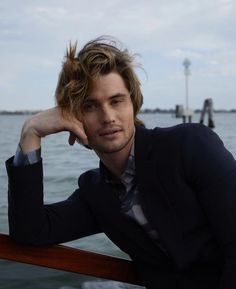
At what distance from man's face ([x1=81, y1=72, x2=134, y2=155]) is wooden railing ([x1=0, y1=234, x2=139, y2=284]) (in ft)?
1.57

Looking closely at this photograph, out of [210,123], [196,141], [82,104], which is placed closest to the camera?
[196,141]

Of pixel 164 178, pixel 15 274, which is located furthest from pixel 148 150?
pixel 15 274

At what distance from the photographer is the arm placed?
2375mm

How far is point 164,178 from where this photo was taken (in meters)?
2.24

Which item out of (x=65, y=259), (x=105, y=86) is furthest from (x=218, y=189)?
(x=65, y=259)

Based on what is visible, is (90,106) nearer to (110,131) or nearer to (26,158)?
(110,131)

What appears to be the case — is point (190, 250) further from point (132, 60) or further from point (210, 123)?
point (210, 123)

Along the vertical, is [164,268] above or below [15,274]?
above

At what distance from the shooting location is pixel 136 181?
2318 millimetres

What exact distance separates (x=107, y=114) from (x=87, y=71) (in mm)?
188

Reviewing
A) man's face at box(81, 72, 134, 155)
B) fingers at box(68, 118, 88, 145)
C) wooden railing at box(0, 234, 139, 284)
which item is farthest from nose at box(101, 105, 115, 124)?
wooden railing at box(0, 234, 139, 284)

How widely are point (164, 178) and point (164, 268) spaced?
1.31ft

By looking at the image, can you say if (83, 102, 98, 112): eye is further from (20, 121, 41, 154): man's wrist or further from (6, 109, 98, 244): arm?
(20, 121, 41, 154): man's wrist

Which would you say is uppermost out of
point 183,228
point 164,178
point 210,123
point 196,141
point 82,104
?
point 82,104
